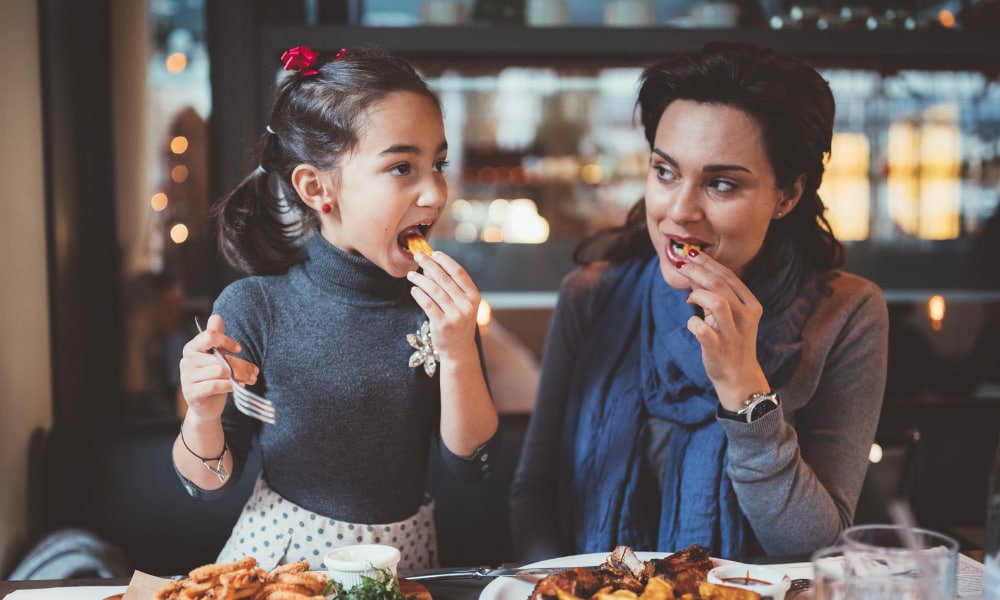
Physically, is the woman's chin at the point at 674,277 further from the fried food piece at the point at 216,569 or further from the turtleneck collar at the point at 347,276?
the fried food piece at the point at 216,569

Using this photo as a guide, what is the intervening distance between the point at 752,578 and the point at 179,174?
2374mm

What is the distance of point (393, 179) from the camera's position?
56.1 inches

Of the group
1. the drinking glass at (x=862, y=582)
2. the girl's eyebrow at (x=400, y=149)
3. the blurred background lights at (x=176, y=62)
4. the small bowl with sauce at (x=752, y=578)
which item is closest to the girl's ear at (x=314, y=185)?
the girl's eyebrow at (x=400, y=149)

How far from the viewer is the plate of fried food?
1082 millimetres

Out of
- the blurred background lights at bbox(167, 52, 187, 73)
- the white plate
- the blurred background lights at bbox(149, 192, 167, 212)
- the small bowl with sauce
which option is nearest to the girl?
the white plate

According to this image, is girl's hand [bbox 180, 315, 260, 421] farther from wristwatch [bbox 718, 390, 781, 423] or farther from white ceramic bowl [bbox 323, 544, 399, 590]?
wristwatch [bbox 718, 390, 781, 423]

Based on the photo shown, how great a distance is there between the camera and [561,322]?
1.94m

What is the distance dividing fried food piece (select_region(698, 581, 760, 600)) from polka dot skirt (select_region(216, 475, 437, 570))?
604 mm

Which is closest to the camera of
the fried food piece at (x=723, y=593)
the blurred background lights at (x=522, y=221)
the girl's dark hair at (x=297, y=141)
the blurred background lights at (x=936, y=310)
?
the fried food piece at (x=723, y=593)

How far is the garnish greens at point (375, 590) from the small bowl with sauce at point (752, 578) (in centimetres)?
39

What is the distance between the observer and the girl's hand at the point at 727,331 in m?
1.42

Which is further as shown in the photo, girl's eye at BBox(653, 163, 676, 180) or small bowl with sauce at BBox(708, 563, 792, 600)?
girl's eye at BBox(653, 163, 676, 180)

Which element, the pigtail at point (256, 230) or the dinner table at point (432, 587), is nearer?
the dinner table at point (432, 587)

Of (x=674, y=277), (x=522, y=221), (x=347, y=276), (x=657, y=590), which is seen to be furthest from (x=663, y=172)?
(x=522, y=221)
